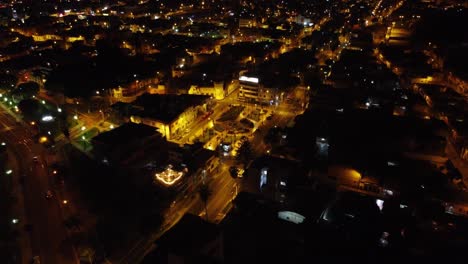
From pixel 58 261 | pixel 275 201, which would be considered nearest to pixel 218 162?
pixel 275 201

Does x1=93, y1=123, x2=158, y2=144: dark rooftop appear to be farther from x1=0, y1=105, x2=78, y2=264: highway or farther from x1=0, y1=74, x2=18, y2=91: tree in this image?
x1=0, y1=74, x2=18, y2=91: tree

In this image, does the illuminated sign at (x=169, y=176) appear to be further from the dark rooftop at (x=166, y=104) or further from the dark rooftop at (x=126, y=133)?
the dark rooftop at (x=166, y=104)

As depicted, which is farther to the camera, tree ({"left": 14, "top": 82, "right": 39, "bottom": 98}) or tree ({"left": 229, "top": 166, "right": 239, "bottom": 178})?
tree ({"left": 14, "top": 82, "right": 39, "bottom": 98})

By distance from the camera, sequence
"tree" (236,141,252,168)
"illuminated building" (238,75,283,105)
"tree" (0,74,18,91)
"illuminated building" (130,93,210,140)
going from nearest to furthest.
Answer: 1. "tree" (236,141,252,168)
2. "illuminated building" (130,93,210,140)
3. "illuminated building" (238,75,283,105)
4. "tree" (0,74,18,91)

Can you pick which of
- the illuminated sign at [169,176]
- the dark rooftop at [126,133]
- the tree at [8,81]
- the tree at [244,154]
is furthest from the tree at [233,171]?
the tree at [8,81]

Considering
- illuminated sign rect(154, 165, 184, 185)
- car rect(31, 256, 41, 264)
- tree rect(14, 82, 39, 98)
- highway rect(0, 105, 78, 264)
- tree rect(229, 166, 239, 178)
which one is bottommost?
car rect(31, 256, 41, 264)

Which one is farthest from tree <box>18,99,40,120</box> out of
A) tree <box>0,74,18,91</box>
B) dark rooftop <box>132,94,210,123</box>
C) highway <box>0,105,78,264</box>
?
dark rooftop <box>132,94,210,123</box>

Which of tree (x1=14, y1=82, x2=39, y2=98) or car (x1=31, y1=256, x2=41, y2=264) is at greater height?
tree (x1=14, y1=82, x2=39, y2=98)

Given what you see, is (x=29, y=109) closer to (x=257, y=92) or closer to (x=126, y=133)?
(x=126, y=133)

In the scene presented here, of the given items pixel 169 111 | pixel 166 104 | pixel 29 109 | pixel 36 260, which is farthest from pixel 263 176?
pixel 29 109
